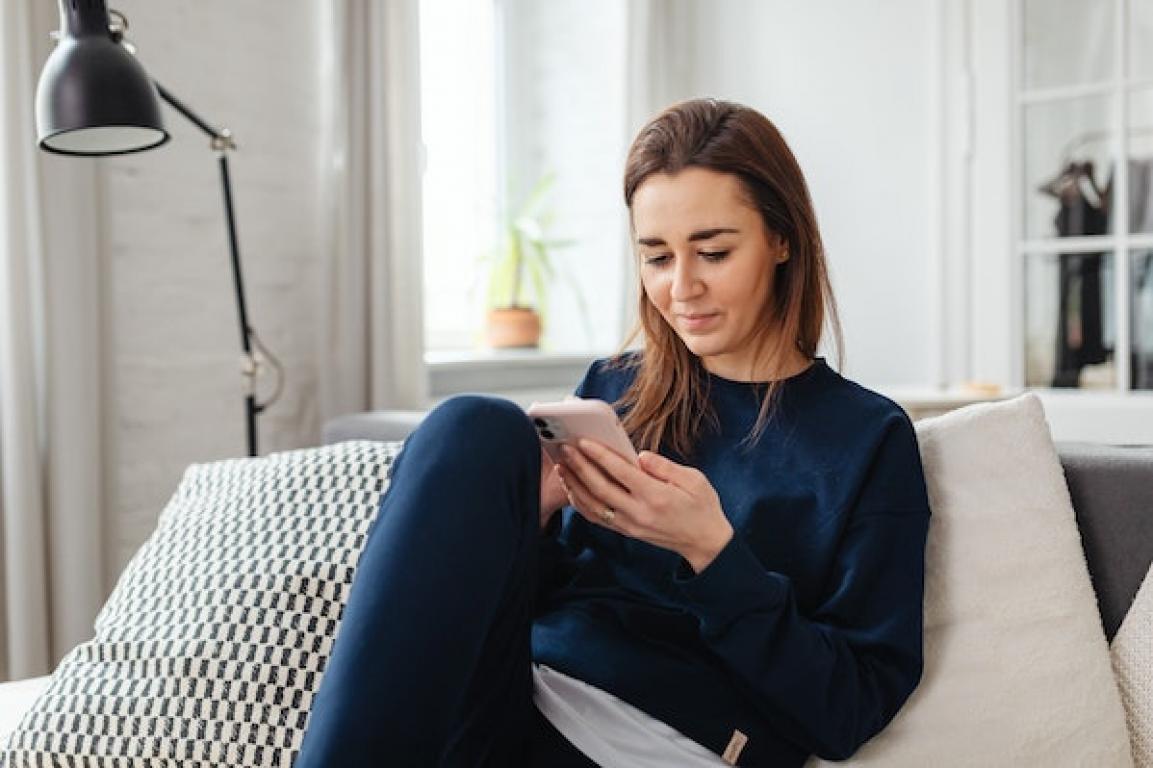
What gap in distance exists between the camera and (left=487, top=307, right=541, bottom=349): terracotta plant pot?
3.64m

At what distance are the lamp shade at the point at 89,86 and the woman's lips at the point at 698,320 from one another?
0.95 metres

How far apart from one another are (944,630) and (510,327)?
7.96 ft

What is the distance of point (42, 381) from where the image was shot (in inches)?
91.4

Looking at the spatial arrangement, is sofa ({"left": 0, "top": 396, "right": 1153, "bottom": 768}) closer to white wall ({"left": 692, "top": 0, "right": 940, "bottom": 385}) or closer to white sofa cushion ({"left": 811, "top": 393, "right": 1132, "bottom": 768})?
white sofa cushion ({"left": 811, "top": 393, "right": 1132, "bottom": 768})

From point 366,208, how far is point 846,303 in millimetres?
1569

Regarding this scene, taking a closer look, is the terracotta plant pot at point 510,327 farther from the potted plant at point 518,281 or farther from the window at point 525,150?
the window at point 525,150

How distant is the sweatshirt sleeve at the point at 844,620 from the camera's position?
1.14m

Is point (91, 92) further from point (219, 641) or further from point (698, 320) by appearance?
point (698, 320)

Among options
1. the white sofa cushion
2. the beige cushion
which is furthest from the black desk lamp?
the beige cushion

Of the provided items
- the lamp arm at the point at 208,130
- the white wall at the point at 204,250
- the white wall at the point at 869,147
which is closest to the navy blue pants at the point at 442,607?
the lamp arm at the point at 208,130

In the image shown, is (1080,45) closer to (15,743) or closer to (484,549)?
(484,549)

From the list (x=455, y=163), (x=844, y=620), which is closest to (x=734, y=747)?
(x=844, y=620)

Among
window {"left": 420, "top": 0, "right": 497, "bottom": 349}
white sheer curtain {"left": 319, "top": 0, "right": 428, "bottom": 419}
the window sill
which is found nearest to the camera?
white sheer curtain {"left": 319, "top": 0, "right": 428, "bottom": 419}

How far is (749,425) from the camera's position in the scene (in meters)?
1.40
